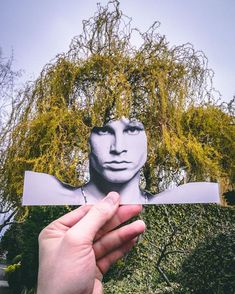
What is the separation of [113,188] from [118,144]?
0.61 feet

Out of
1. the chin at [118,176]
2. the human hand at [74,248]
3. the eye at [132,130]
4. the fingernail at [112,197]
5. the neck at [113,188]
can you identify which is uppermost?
the eye at [132,130]

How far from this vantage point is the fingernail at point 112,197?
4.84 ft

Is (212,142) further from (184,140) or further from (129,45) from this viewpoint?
(129,45)

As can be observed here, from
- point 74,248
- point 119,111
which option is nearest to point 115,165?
point 74,248

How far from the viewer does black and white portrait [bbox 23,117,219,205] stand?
1.50 metres

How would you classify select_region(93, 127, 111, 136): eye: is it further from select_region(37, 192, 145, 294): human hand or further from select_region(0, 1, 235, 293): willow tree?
select_region(0, 1, 235, 293): willow tree

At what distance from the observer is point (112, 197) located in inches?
58.9

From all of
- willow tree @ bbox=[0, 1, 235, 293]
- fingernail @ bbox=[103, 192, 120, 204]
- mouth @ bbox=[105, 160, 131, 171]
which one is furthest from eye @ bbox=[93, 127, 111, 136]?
willow tree @ bbox=[0, 1, 235, 293]

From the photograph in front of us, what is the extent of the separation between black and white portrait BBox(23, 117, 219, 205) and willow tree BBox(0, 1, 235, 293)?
15.0 feet

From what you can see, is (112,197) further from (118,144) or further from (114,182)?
(118,144)

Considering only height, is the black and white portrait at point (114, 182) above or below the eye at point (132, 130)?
below

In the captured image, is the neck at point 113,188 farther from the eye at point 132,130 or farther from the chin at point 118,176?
the eye at point 132,130

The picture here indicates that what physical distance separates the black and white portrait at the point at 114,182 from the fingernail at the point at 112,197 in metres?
0.04

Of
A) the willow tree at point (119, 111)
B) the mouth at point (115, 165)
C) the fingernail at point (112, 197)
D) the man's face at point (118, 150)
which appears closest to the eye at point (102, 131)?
the man's face at point (118, 150)
